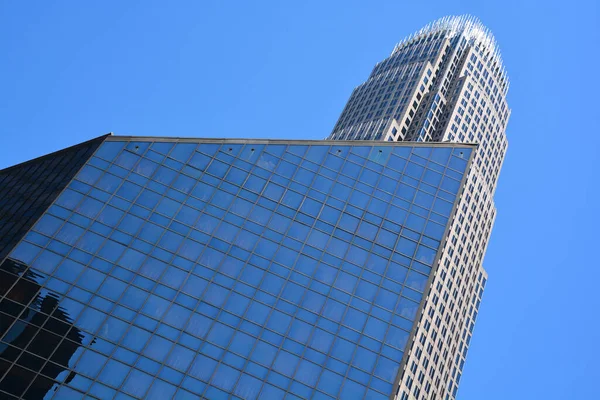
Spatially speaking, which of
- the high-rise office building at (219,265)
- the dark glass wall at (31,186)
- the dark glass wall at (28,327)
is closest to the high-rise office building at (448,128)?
the high-rise office building at (219,265)

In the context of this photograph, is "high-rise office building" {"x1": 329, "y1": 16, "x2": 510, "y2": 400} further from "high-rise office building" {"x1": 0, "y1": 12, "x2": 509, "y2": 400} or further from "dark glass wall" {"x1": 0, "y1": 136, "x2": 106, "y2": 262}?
"dark glass wall" {"x1": 0, "y1": 136, "x2": 106, "y2": 262}

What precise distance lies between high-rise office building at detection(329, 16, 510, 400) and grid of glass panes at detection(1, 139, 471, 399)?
65249 millimetres

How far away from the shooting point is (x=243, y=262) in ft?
156

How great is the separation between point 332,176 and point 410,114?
98.5 meters

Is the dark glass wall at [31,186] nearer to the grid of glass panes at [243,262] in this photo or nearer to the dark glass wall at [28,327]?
the dark glass wall at [28,327]

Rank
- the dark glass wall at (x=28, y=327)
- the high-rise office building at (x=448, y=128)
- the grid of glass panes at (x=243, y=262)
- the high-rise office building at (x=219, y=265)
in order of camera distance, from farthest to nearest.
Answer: the high-rise office building at (x=448, y=128) → the grid of glass panes at (x=243, y=262) → the high-rise office building at (x=219, y=265) → the dark glass wall at (x=28, y=327)

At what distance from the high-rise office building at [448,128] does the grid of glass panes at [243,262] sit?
6525 centimetres

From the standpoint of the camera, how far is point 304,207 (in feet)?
167

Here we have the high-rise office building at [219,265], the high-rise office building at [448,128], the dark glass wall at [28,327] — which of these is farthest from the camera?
the high-rise office building at [448,128]

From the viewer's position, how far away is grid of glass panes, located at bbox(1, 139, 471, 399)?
43219 mm

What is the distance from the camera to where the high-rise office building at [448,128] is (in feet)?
406

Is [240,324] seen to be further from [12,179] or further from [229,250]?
[12,179]

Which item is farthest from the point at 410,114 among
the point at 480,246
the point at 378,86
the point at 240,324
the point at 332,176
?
the point at 240,324

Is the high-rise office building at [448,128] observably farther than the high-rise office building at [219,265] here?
Yes
